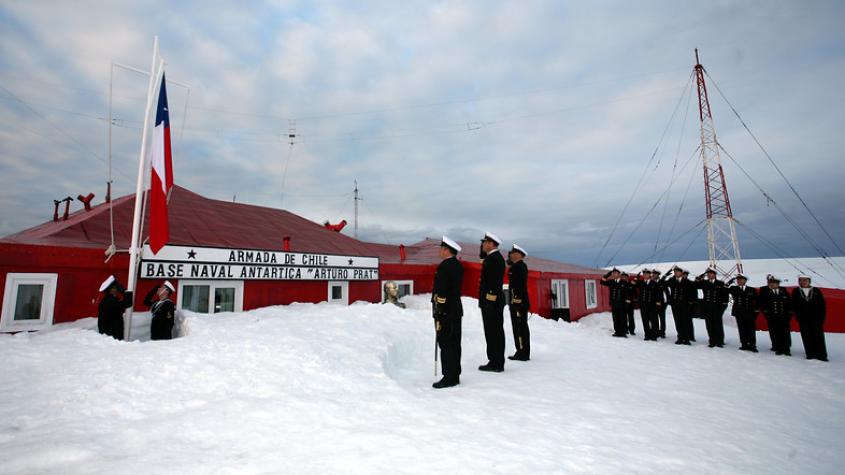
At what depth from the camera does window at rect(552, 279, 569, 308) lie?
17.3 m

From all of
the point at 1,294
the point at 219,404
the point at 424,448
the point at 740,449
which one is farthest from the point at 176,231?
the point at 740,449

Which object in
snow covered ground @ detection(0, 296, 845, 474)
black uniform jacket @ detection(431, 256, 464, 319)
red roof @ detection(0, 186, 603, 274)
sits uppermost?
red roof @ detection(0, 186, 603, 274)

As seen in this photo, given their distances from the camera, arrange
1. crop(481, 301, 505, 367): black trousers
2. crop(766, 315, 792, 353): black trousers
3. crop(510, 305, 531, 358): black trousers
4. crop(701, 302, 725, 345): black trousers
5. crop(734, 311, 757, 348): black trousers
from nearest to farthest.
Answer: crop(481, 301, 505, 367): black trousers, crop(510, 305, 531, 358): black trousers, crop(766, 315, 792, 353): black trousers, crop(734, 311, 757, 348): black trousers, crop(701, 302, 725, 345): black trousers

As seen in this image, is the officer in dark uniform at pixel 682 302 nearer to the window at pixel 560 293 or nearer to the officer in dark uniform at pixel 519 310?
the officer in dark uniform at pixel 519 310

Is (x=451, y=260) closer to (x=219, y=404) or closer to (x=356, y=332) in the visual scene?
(x=356, y=332)

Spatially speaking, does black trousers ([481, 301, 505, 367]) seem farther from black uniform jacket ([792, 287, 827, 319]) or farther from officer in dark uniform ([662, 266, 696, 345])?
black uniform jacket ([792, 287, 827, 319])

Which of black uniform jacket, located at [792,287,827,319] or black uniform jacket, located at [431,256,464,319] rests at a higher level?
black uniform jacket, located at [431,256,464,319]

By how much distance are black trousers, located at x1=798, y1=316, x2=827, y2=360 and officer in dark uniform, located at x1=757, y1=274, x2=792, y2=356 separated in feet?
1.07

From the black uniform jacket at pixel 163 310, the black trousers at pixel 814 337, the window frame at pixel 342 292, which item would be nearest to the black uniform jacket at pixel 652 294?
the black trousers at pixel 814 337

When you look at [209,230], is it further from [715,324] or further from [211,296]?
[715,324]

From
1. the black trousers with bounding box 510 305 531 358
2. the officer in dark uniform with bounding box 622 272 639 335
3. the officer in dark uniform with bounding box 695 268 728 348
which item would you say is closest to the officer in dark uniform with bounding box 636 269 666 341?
the officer in dark uniform with bounding box 622 272 639 335

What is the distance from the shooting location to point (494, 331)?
20.7 feet

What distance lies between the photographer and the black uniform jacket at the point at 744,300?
10.1m

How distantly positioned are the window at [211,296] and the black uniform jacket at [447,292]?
24.4 ft
